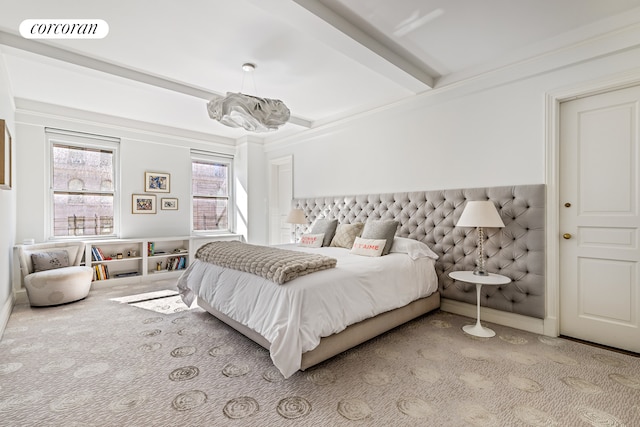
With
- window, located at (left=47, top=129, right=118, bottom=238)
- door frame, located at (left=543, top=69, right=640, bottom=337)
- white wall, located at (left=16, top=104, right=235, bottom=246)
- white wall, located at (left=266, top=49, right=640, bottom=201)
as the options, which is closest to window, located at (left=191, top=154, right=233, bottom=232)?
white wall, located at (left=16, top=104, right=235, bottom=246)

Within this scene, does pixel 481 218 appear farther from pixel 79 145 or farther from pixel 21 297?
pixel 79 145

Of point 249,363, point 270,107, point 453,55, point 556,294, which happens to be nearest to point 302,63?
point 270,107

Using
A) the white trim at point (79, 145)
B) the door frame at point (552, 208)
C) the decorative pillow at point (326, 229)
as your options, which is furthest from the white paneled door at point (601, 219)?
the white trim at point (79, 145)

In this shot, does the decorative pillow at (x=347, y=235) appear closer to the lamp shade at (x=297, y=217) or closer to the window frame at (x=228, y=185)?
the lamp shade at (x=297, y=217)

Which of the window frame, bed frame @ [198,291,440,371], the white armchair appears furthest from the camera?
the window frame

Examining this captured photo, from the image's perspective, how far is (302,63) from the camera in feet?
9.92

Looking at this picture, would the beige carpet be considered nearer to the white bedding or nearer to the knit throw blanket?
the white bedding

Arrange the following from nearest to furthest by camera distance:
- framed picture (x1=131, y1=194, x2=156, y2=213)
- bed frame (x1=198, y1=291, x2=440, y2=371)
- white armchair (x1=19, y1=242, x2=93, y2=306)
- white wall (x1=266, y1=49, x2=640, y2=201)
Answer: bed frame (x1=198, y1=291, x2=440, y2=371), white wall (x1=266, y1=49, x2=640, y2=201), white armchair (x1=19, y1=242, x2=93, y2=306), framed picture (x1=131, y1=194, x2=156, y2=213)

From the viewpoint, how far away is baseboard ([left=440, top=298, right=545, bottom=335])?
275 cm

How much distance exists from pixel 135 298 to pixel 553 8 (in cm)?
515

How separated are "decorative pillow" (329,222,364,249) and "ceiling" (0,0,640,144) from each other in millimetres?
1700

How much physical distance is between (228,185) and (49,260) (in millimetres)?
3061

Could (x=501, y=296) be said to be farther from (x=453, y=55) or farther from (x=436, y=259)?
(x=453, y=55)

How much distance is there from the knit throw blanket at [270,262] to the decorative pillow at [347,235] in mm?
1214
